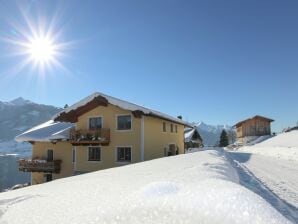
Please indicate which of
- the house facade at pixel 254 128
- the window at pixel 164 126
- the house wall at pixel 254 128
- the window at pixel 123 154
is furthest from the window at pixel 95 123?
the house wall at pixel 254 128

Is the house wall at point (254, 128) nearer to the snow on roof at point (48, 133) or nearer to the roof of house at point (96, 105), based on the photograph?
the roof of house at point (96, 105)

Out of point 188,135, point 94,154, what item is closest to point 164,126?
point 94,154

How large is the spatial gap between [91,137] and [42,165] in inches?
296

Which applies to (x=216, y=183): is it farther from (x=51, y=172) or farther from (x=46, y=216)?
(x=51, y=172)

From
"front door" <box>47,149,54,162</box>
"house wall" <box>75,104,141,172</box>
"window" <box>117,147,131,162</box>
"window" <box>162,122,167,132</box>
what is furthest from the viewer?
"front door" <box>47,149,54,162</box>

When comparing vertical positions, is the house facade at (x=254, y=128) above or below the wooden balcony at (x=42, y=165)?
above

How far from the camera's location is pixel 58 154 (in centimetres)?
3172

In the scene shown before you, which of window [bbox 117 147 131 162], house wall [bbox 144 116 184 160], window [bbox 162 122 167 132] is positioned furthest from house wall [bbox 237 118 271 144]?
window [bbox 117 147 131 162]

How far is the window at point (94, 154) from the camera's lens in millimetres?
28031

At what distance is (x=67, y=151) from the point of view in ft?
102

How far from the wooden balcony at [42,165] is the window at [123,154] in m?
7.73

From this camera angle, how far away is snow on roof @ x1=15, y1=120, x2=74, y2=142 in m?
30.0

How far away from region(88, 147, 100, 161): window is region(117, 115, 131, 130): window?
10.3 feet

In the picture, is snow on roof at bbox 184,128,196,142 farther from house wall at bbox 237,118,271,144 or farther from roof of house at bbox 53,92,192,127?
roof of house at bbox 53,92,192,127
